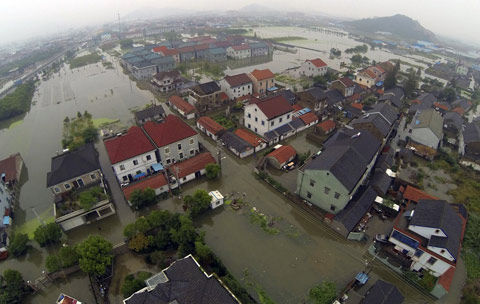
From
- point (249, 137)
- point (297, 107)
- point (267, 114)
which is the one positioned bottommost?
point (249, 137)

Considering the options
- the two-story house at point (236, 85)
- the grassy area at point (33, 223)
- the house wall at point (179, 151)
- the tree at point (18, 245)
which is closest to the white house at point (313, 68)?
the two-story house at point (236, 85)

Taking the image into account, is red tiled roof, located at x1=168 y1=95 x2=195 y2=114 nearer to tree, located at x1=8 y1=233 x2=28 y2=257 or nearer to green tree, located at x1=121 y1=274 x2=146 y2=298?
tree, located at x1=8 y1=233 x2=28 y2=257

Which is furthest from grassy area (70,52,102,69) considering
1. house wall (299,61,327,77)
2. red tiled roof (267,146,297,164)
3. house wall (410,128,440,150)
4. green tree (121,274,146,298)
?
house wall (410,128,440,150)

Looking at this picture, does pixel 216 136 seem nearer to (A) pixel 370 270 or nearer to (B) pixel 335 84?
(A) pixel 370 270

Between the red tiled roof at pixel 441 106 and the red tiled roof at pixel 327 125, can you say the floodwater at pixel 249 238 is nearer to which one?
the red tiled roof at pixel 327 125

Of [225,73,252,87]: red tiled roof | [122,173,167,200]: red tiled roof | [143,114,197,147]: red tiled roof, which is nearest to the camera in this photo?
[122,173,167,200]: red tiled roof

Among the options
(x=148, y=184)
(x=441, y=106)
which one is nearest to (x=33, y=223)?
(x=148, y=184)

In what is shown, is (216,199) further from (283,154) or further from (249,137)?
(249,137)
